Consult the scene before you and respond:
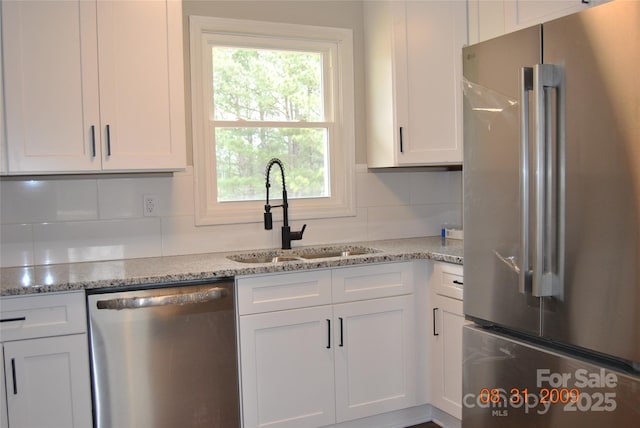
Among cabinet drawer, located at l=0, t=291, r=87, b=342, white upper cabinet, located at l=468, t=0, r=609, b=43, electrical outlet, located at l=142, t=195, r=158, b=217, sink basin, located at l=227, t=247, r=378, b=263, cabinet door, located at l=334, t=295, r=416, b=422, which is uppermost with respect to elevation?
white upper cabinet, located at l=468, t=0, r=609, b=43

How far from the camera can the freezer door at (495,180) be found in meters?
1.76

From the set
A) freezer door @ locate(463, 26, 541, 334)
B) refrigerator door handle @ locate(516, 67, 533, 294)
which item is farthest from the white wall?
refrigerator door handle @ locate(516, 67, 533, 294)

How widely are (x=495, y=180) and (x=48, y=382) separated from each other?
175 centimetres

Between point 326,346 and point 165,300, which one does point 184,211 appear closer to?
point 165,300

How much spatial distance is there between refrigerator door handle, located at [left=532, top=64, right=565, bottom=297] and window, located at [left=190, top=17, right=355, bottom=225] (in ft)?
5.38

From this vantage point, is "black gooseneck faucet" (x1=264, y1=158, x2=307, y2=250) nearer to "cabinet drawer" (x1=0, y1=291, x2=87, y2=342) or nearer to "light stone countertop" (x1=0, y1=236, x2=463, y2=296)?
"light stone countertop" (x1=0, y1=236, x2=463, y2=296)

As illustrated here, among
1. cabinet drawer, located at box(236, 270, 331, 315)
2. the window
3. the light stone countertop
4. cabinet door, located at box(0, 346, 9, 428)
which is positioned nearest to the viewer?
cabinet door, located at box(0, 346, 9, 428)

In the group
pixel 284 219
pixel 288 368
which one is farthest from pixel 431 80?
pixel 288 368

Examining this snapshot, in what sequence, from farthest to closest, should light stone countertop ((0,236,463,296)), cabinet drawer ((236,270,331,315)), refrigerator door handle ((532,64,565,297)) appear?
cabinet drawer ((236,270,331,315))
light stone countertop ((0,236,463,296))
refrigerator door handle ((532,64,565,297))

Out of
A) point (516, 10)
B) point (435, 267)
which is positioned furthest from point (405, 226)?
point (516, 10)

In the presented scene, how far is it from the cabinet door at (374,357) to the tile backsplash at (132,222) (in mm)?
645

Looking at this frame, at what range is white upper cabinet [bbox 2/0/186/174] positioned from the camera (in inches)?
89.9

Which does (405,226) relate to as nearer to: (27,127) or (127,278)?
(127,278)

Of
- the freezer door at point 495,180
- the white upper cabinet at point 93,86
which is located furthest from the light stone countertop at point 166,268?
the freezer door at point 495,180
